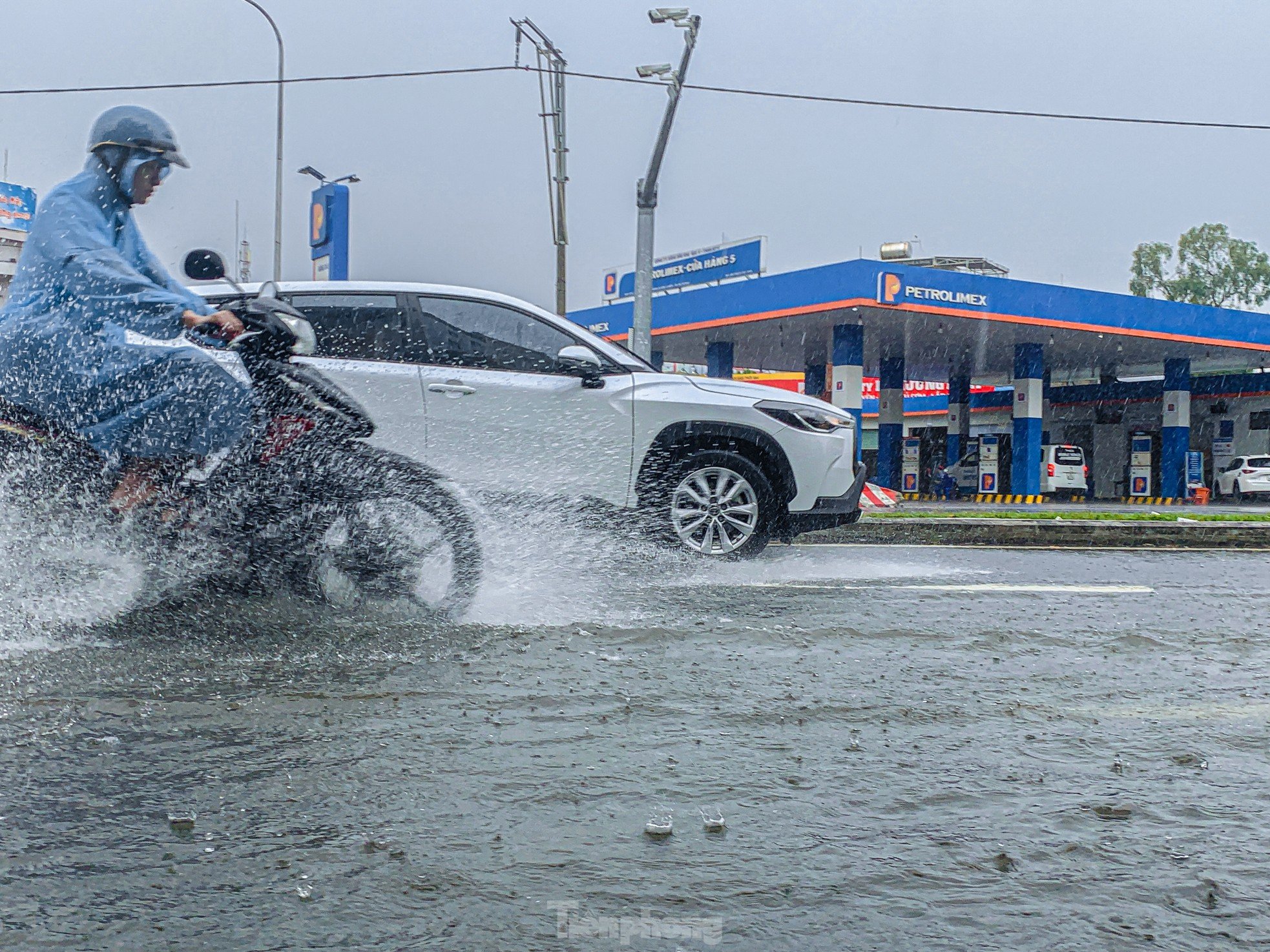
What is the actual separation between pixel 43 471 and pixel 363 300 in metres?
2.61

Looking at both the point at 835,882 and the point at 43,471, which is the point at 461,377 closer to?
the point at 43,471

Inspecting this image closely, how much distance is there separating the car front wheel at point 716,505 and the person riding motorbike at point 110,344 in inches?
120

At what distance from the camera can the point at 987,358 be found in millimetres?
35188

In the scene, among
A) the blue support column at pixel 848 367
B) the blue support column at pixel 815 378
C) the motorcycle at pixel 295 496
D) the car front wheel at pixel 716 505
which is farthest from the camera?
the blue support column at pixel 815 378

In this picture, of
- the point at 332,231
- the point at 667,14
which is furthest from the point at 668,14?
the point at 332,231

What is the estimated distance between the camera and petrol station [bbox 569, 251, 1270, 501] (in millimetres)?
25453

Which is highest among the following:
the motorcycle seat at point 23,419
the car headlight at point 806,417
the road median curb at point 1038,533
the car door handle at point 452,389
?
the car door handle at point 452,389

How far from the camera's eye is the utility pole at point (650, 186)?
16922mm

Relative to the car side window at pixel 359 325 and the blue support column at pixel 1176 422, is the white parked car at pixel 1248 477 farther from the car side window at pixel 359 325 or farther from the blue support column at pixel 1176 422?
the car side window at pixel 359 325

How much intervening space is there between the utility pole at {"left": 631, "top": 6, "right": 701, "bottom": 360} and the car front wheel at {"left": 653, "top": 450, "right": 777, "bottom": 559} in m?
9.91

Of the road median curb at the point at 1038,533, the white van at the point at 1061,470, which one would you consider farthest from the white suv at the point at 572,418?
the white van at the point at 1061,470

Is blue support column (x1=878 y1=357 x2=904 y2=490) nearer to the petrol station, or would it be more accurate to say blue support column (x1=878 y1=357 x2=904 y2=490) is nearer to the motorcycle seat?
the petrol station

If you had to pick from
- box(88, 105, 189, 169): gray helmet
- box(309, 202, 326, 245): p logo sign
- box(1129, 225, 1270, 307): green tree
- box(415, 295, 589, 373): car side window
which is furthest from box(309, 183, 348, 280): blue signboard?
box(1129, 225, 1270, 307): green tree

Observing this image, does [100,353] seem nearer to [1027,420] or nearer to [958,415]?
[1027,420]
